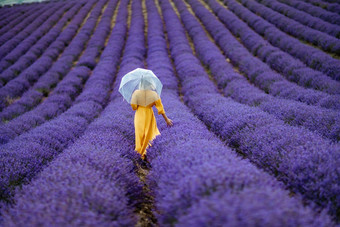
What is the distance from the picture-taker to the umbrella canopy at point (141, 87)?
3516 millimetres

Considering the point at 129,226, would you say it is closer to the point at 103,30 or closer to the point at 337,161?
the point at 337,161

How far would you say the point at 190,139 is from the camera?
2574 millimetres

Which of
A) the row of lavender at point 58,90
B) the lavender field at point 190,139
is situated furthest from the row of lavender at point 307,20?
the row of lavender at point 58,90

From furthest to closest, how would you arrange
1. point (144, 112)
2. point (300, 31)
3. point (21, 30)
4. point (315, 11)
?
1. point (21, 30)
2. point (315, 11)
3. point (300, 31)
4. point (144, 112)

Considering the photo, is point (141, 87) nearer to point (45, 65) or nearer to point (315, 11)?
point (45, 65)

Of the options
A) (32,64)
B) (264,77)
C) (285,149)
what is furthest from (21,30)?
(285,149)

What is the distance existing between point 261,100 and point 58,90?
6.45 metres

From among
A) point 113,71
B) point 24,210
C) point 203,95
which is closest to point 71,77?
point 113,71

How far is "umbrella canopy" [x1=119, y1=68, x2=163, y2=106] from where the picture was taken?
3.52 meters

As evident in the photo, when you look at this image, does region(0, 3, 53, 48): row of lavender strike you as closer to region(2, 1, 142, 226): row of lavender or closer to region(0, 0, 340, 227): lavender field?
region(0, 0, 340, 227): lavender field

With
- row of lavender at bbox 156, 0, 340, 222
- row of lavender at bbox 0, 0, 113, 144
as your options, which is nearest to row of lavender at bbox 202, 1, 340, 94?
row of lavender at bbox 156, 0, 340, 222

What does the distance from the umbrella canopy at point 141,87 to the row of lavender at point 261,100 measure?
7.37 feet

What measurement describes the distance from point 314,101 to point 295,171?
3.40 meters

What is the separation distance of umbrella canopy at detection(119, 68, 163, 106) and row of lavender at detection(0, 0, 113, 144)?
9.11 feet
